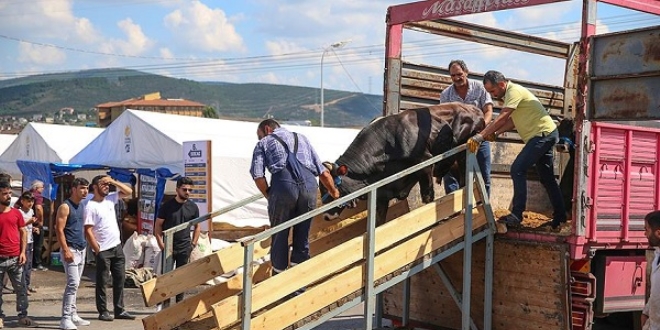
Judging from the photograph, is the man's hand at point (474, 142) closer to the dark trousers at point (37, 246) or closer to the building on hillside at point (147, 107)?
the dark trousers at point (37, 246)

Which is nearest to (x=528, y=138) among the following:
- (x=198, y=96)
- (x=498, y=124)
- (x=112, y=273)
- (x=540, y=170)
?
(x=540, y=170)

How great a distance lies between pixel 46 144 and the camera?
25.4 metres

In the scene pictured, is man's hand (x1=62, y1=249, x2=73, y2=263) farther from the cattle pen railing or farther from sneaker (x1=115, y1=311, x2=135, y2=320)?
the cattle pen railing

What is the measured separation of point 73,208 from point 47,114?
140m

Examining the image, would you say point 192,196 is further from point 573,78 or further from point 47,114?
point 47,114

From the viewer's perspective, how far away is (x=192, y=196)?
14.9m

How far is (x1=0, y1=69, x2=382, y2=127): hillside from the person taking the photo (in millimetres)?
150750

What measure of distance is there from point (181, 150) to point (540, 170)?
11.6m

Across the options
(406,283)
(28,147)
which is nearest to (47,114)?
(28,147)

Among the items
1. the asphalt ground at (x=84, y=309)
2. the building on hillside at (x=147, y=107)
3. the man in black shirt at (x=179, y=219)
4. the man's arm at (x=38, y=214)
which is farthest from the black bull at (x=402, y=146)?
the building on hillside at (x=147, y=107)

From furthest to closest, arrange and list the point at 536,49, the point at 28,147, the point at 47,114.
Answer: the point at 47,114
the point at 28,147
the point at 536,49

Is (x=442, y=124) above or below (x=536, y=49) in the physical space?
below

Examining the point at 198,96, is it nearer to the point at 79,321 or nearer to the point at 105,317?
the point at 105,317

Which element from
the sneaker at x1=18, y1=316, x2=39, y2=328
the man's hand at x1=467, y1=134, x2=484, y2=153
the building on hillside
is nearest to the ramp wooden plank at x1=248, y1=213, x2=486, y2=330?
the man's hand at x1=467, y1=134, x2=484, y2=153
